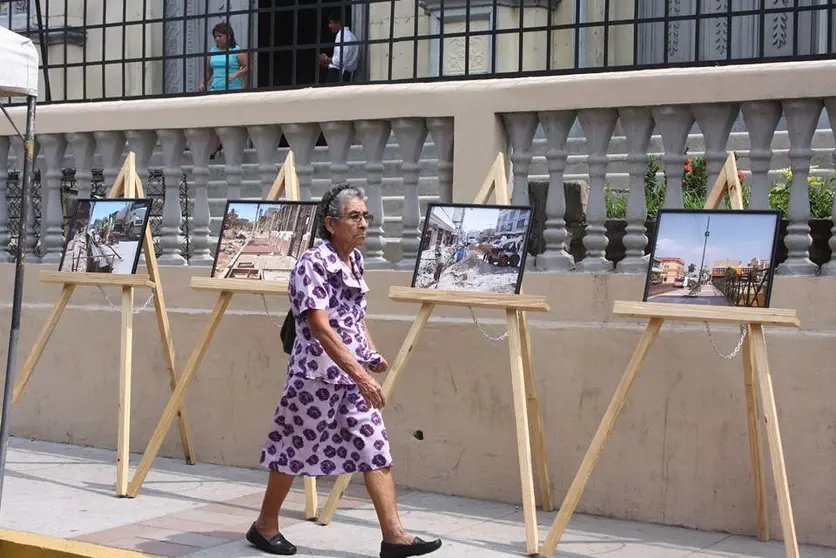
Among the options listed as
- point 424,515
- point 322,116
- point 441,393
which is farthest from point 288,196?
point 424,515

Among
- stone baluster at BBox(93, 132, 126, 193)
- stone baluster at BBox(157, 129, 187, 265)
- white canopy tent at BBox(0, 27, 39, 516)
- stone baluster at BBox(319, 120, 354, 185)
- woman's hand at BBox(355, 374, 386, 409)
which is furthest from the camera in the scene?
stone baluster at BBox(93, 132, 126, 193)

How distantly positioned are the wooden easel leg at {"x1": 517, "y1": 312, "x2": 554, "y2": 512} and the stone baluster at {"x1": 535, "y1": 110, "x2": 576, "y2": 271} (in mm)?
397

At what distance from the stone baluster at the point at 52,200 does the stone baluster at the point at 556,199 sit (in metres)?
3.56

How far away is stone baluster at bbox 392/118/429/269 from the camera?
7.88 metres

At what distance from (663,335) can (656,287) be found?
81 cm

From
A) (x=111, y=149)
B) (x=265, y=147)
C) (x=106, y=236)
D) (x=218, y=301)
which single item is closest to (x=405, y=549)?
(x=218, y=301)

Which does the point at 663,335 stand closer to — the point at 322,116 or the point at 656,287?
the point at 656,287

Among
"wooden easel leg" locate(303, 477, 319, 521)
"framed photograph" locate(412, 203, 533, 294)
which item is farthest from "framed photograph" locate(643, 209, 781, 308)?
"wooden easel leg" locate(303, 477, 319, 521)

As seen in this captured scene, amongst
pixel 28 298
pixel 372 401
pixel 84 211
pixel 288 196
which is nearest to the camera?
pixel 372 401

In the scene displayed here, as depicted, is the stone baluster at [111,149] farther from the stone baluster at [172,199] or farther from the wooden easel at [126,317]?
the wooden easel at [126,317]

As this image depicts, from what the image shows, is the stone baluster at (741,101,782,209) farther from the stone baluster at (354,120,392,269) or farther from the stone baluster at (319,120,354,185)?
the stone baluster at (319,120,354,185)

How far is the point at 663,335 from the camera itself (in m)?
6.87

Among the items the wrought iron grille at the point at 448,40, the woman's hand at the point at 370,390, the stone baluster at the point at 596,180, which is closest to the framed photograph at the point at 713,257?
the stone baluster at the point at 596,180

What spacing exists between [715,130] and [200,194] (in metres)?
3.33
